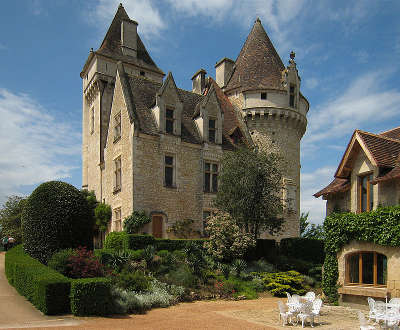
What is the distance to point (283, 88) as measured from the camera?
2864cm

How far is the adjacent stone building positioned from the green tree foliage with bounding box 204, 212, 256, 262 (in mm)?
5654

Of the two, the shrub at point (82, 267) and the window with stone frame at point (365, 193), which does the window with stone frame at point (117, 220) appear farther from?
the window with stone frame at point (365, 193)

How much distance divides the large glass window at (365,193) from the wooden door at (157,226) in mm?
11584

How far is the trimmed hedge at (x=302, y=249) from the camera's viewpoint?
2414cm

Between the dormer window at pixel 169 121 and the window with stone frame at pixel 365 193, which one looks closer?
the window with stone frame at pixel 365 193

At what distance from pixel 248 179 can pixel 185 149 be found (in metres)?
4.96

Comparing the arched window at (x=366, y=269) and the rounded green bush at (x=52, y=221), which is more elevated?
the rounded green bush at (x=52, y=221)

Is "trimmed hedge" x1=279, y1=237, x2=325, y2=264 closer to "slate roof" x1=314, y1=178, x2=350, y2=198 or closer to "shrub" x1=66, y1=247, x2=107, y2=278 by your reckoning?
"slate roof" x1=314, y1=178, x2=350, y2=198

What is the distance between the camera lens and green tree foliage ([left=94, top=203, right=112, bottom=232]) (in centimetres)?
2517

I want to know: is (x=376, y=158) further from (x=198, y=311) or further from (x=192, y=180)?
(x=192, y=180)

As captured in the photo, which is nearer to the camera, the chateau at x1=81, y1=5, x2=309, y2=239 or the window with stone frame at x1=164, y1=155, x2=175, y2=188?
the chateau at x1=81, y1=5, x2=309, y2=239

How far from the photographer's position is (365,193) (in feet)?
49.9

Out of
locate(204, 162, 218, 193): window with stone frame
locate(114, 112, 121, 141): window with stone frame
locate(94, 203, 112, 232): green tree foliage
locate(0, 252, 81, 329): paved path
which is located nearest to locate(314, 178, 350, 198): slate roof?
locate(204, 162, 218, 193): window with stone frame

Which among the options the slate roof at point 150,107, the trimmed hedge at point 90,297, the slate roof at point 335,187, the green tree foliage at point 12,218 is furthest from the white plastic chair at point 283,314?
the green tree foliage at point 12,218
